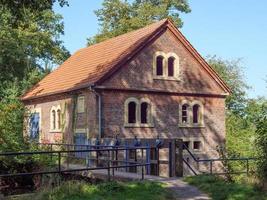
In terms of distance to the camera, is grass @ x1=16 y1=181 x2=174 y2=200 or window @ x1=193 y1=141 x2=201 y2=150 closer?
grass @ x1=16 y1=181 x2=174 y2=200

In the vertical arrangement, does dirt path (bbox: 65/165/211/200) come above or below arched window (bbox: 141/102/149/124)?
below

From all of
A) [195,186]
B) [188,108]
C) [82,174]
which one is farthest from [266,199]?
[188,108]

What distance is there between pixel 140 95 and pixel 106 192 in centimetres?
1653

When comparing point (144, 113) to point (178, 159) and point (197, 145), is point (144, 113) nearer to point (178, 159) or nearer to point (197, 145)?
point (197, 145)

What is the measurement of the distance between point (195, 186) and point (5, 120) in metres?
13.9

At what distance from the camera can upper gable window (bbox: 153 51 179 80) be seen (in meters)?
29.4

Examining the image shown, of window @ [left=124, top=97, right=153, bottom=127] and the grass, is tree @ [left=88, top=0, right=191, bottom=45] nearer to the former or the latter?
window @ [left=124, top=97, right=153, bottom=127]

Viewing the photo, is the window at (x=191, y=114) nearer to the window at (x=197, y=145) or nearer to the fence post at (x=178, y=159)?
the window at (x=197, y=145)

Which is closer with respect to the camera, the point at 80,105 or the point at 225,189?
the point at 225,189

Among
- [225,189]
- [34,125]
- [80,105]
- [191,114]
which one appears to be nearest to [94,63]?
[80,105]

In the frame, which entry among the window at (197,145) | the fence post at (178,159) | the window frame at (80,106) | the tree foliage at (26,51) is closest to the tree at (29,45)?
the tree foliage at (26,51)

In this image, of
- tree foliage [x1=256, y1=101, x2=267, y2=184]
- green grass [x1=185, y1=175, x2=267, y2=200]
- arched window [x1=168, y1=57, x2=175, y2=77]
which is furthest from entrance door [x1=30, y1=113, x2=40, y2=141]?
tree foliage [x1=256, y1=101, x2=267, y2=184]

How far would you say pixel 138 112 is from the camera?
2827cm

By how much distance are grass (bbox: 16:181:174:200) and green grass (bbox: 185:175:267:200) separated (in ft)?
3.97
